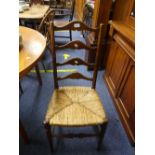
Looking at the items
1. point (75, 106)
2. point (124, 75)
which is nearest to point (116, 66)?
point (124, 75)

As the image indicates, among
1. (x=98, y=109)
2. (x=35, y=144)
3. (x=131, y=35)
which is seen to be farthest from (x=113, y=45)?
(x=35, y=144)

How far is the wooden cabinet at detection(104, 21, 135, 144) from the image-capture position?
129 cm

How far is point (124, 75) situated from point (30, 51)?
0.90m

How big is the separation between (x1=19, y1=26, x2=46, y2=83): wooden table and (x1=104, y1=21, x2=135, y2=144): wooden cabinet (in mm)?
747

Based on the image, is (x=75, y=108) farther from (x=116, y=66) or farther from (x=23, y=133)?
(x=116, y=66)

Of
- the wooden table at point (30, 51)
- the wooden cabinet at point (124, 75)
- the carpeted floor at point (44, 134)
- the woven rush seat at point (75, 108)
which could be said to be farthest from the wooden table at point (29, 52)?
the wooden cabinet at point (124, 75)

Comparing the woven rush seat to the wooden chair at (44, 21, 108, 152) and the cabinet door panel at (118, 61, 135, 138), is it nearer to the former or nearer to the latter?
the wooden chair at (44, 21, 108, 152)

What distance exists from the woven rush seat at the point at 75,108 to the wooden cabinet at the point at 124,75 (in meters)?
0.36

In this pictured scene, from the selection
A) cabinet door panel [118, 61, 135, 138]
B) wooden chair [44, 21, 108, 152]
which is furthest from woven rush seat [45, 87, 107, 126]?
cabinet door panel [118, 61, 135, 138]

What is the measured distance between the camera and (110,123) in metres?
1.56
